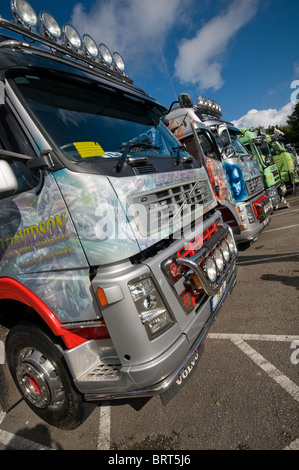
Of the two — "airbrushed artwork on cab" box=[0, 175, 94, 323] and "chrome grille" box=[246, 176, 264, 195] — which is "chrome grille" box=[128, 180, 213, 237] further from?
"chrome grille" box=[246, 176, 264, 195]

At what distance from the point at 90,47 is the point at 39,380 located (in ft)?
12.3

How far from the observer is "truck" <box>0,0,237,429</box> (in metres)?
1.77

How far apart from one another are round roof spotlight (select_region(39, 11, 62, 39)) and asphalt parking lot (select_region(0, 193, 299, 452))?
3.34m

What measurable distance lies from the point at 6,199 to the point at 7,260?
543 millimetres

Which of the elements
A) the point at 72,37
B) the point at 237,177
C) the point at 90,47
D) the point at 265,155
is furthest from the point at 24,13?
the point at 265,155

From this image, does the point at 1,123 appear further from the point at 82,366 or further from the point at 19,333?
the point at 82,366

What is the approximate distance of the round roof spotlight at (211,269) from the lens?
229 centimetres

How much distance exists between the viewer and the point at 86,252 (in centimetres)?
182

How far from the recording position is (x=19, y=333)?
2285mm

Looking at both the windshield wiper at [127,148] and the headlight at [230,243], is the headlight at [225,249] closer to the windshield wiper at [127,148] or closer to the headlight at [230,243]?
the headlight at [230,243]

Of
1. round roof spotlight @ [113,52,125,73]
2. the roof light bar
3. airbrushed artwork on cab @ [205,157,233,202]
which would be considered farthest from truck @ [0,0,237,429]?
the roof light bar

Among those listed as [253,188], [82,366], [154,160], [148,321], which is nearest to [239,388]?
[148,321]
